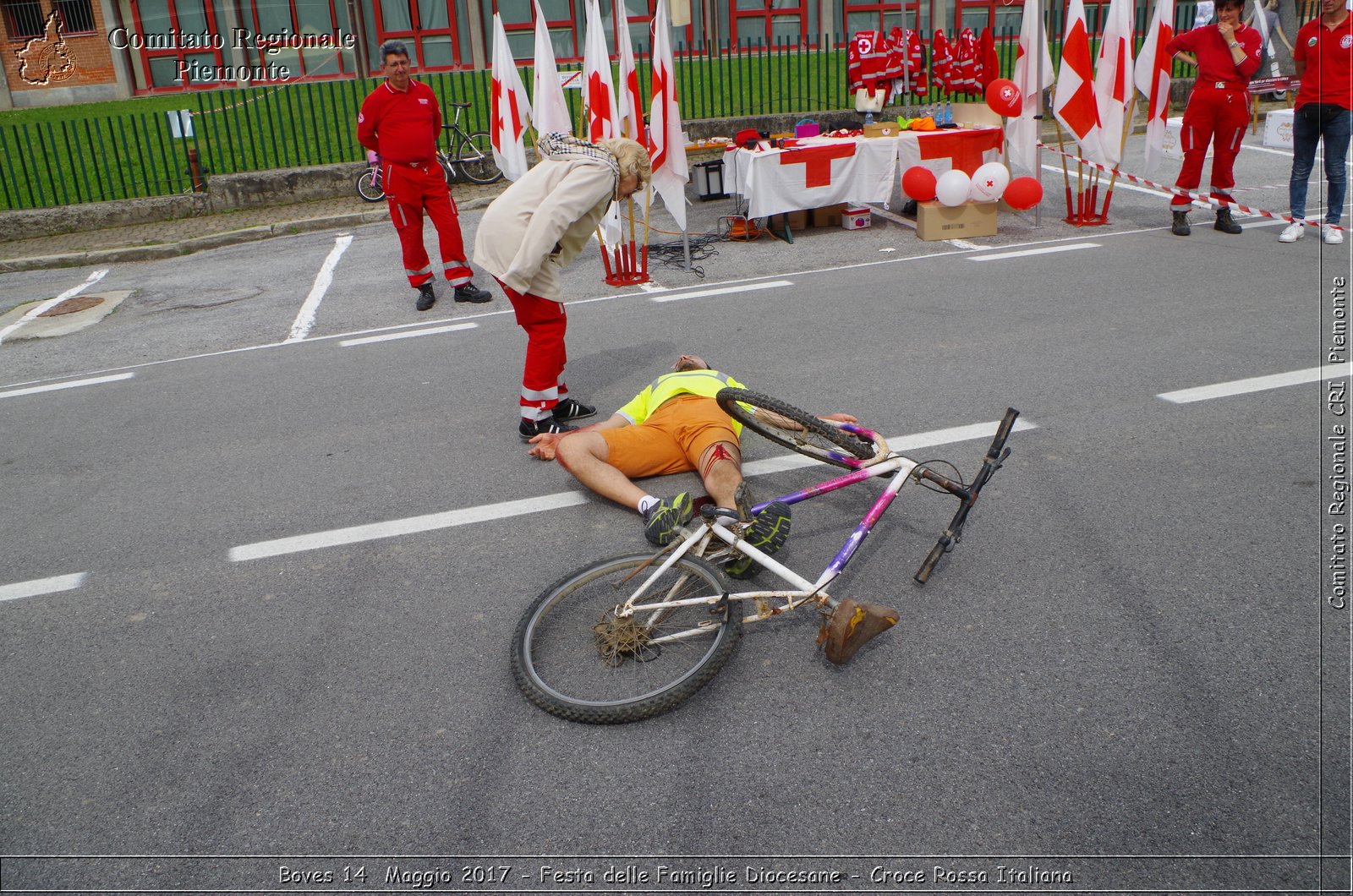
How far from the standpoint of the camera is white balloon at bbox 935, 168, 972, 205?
945 centimetres

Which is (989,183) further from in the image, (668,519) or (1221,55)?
(668,519)

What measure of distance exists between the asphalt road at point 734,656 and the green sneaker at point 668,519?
0.48m

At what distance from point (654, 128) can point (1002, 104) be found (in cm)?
350

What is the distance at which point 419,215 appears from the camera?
8477 mm

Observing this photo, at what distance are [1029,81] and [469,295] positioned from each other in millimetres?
5806

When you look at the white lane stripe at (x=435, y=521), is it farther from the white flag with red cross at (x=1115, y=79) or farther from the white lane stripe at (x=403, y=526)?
the white flag with red cross at (x=1115, y=79)

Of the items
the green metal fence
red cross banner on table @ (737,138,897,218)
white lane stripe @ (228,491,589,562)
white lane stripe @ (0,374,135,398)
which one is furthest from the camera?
the green metal fence

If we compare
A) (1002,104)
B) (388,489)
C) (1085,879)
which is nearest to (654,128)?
(1002,104)

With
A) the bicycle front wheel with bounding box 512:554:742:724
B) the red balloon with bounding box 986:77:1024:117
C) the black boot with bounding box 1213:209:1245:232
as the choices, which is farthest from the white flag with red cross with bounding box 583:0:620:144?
the bicycle front wheel with bounding box 512:554:742:724

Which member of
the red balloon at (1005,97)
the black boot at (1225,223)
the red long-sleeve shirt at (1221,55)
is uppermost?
the red long-sleeve shirt at (1221,55)

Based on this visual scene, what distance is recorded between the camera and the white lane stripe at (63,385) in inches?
271

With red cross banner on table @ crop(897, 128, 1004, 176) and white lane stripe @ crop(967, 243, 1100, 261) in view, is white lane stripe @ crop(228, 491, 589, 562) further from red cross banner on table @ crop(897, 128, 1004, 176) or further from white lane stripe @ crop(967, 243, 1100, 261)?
red cross banner on table @ crop(897, 128, 1004, 176)

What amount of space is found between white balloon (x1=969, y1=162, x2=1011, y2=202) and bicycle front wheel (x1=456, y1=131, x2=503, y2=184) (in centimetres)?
723

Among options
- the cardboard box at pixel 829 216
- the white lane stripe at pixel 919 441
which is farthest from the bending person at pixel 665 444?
the cardboard box at pixel 829 216
